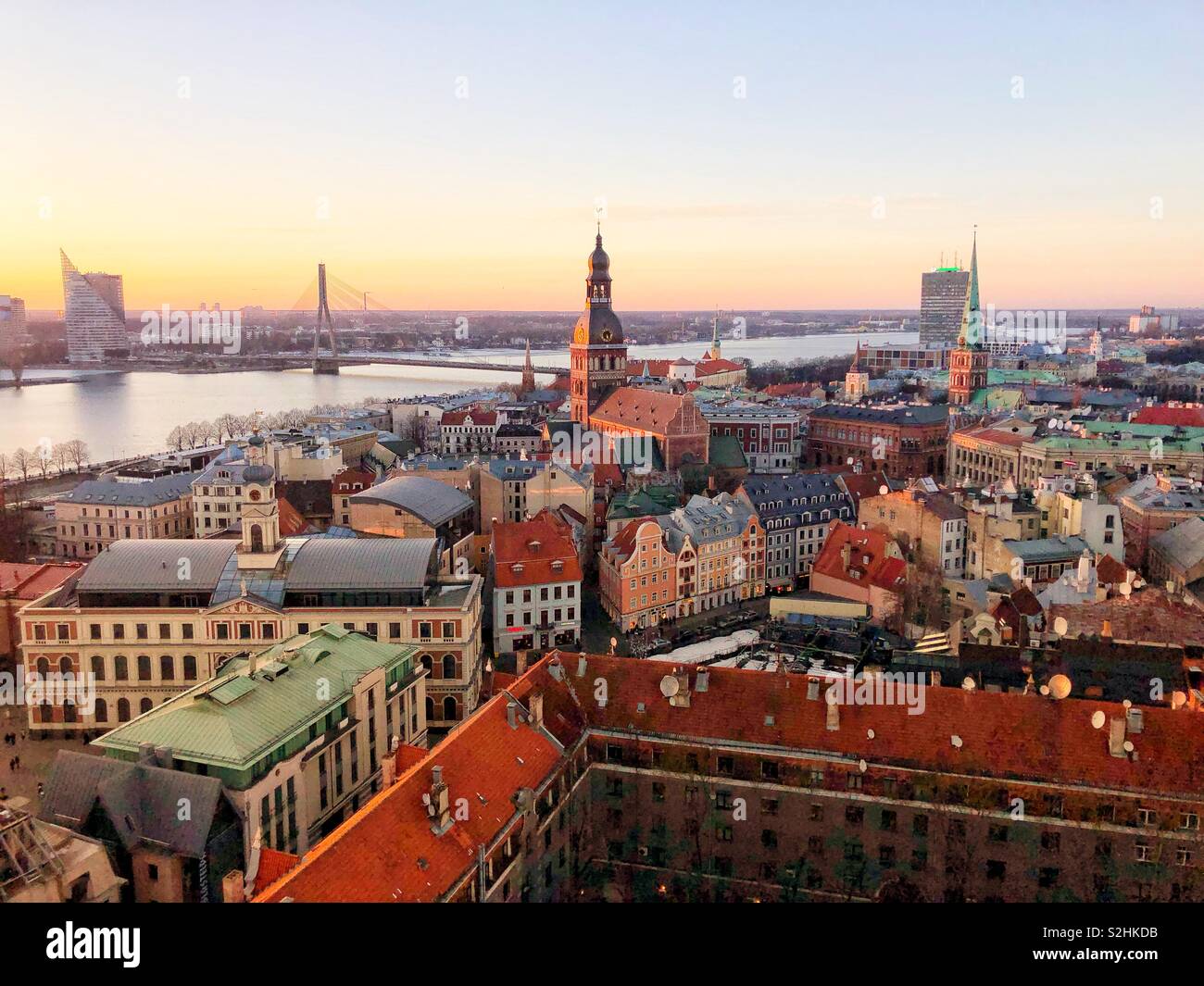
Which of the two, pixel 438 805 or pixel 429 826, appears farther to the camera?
pixel 438 805

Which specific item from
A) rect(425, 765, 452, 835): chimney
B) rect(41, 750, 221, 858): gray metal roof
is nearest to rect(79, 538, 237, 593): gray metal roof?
rect(41, 750, 221, 858): gray metal roof

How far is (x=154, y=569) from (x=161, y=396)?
193 ft

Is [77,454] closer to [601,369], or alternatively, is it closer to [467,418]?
[467,418]

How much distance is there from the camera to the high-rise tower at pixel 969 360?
4681 centimetres

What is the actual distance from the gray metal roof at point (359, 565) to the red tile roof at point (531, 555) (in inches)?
112

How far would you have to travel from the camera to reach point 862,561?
20344mm

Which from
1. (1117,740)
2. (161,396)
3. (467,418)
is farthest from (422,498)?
(161,396)

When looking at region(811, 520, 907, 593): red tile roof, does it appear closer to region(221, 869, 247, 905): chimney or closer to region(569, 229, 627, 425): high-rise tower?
region(221, 869, 247, 905): chimney

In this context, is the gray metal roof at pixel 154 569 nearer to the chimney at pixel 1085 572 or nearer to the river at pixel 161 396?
the chimney at pixel 1085 572

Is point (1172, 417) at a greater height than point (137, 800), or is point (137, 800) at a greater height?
point (1172, 417)

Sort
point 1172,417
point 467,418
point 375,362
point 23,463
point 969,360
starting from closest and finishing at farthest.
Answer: point 1172,417, point 23,463, point 467,418, point 969,360, point 375,362
